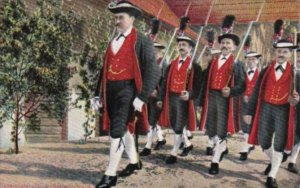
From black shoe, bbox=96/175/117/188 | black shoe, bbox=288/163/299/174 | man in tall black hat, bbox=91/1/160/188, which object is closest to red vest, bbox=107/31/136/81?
man in tall black hat, bbox=91/1/160/188

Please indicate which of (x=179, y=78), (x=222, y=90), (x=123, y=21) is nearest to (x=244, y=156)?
(x=222, y=90)

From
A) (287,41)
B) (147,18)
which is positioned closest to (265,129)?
(287,41)

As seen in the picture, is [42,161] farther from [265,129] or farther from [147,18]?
[147,18]

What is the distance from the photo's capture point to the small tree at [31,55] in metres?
5.11

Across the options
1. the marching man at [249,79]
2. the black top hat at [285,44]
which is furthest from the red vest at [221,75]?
the marching man at [249,79]

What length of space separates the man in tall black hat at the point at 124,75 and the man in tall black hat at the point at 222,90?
0.99 meters

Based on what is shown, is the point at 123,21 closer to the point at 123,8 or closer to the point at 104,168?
the point at 123,8

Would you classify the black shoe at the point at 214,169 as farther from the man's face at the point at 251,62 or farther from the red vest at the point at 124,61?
the man's face at the point at 251,62

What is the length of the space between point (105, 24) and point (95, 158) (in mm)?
2444

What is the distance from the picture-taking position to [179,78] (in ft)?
16.7

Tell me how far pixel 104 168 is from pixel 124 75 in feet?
3.75

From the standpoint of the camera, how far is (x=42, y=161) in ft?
16.3

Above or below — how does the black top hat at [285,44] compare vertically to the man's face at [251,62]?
below

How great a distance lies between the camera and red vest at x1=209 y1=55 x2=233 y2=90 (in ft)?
15.6
